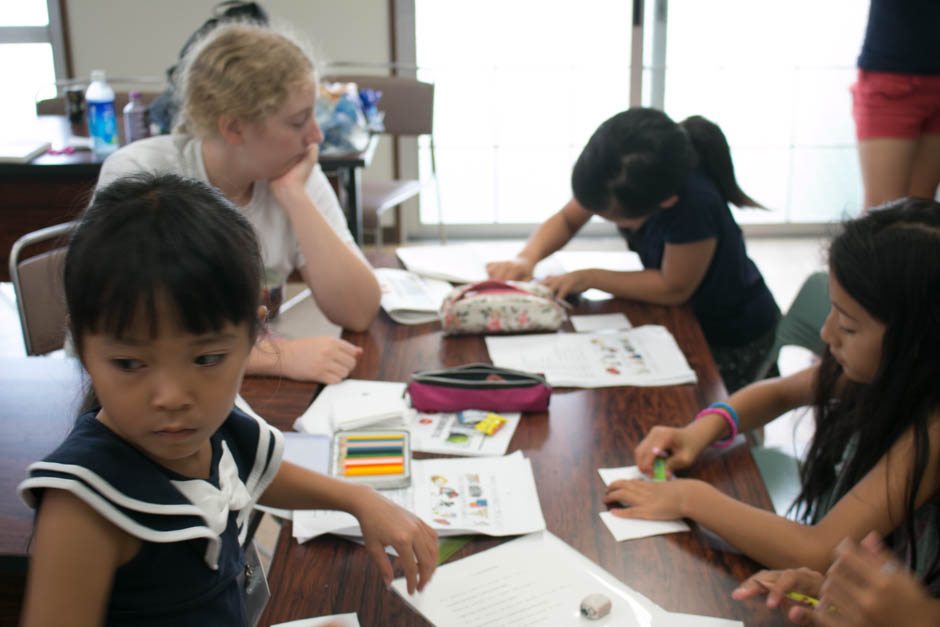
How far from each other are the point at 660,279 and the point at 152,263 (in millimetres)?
Result: 1455

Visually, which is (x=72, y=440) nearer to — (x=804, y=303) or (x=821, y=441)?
(x=821, y=441)

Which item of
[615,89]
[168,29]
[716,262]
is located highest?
[168,29]

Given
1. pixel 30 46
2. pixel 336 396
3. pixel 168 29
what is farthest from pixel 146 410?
pixel 30 46

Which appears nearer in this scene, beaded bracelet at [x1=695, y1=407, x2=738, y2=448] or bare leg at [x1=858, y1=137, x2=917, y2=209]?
beaded bracelet at [x1=695, y1=407, x2=738, y2=448]

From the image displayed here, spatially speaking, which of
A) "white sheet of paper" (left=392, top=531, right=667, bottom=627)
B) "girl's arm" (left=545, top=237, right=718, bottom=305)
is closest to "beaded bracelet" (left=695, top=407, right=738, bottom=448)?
"white sheet of paper" (left=392, top=531, right=667, bottom=627)

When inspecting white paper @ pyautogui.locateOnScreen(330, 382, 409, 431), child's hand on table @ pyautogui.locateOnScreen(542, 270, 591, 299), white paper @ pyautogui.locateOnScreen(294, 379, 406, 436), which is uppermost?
child's hand on table @ pyautogui.locateOnScreen(542, 270, 591, 299)

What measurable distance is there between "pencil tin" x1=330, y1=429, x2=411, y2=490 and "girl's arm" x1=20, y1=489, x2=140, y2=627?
525 millimetres

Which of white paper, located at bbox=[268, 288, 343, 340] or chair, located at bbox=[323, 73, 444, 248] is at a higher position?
chair, located at bbox=[323, 73, 444, 248]

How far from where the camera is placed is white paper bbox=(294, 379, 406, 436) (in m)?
1.47

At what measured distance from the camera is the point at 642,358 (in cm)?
174

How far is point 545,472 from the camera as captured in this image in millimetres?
1350

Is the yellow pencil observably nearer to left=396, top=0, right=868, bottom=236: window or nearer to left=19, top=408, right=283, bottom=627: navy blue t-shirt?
left=19, top=408, right=283, bottom=627: navy blue t-shirt

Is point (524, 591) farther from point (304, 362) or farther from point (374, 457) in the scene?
point (304, 362)

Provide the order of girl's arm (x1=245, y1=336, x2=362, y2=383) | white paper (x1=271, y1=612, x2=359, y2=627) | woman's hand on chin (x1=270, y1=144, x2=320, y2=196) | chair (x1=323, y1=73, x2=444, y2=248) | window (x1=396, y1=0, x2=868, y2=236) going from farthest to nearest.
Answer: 1. window (x1=396, y1=0, x2=868, y2=236)
2. chair (x1=323, y1=73, x2=444, y2=248)
3. woman's hand on chin (x1=270, y1=144, x2=320, y2=196)
4. girl's arm (x1=245, y1=336, x2=362, y2=383)
5. white paper (x1=271, y1=612, x2=359, y2=627)
